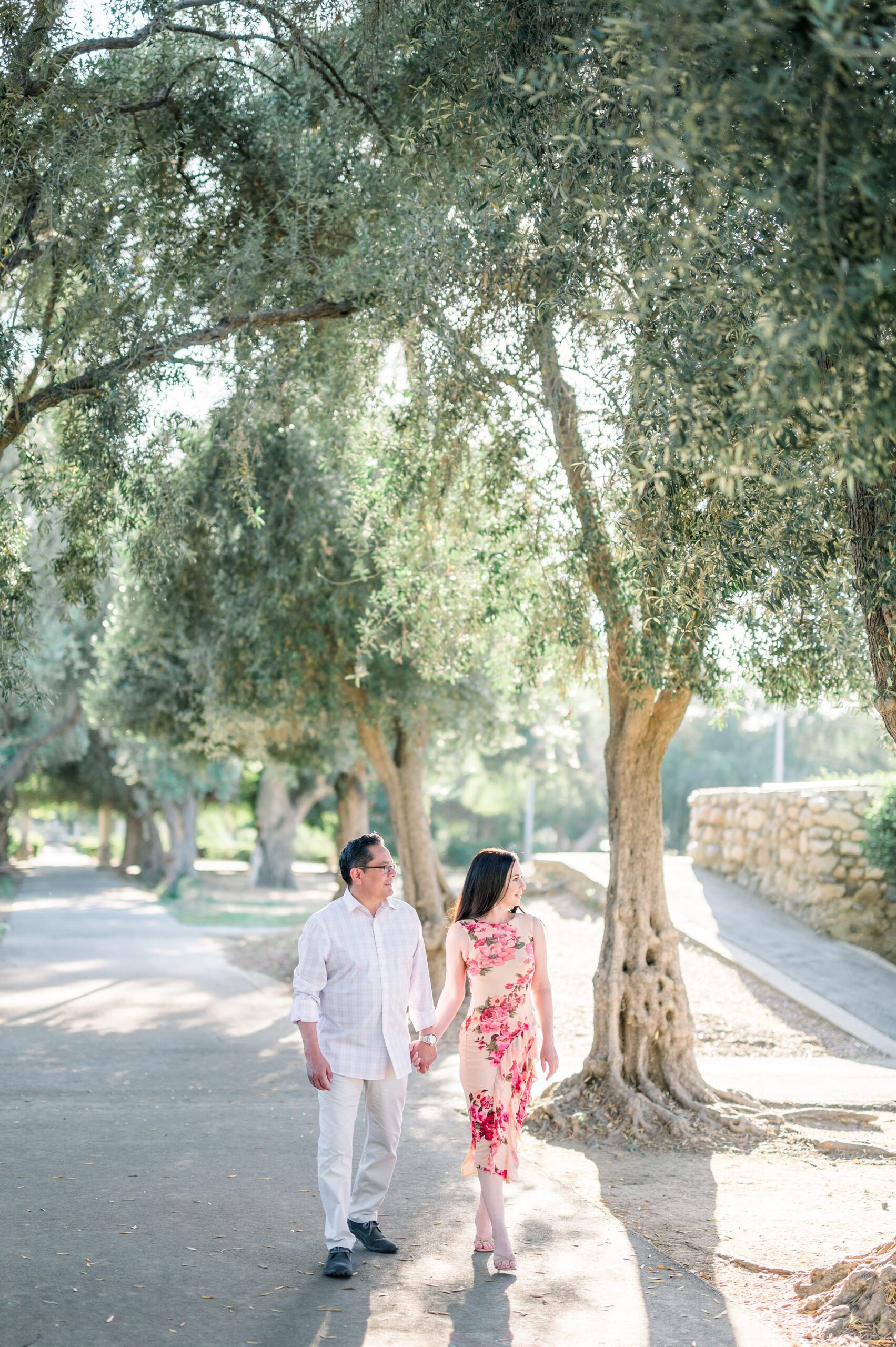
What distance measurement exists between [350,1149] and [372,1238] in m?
0.59

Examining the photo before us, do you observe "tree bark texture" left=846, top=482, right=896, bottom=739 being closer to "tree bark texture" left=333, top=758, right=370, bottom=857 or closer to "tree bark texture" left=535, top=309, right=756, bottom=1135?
"tree bark texture" left=535, top=309, right=756, bottom=1135

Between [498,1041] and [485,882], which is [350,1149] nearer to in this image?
[498,1041]

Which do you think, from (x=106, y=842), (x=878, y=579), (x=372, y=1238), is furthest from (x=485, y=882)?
(x=106, y=842)

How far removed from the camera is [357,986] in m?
5.27

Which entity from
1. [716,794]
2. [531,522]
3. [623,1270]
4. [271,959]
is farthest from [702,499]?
[271,959]

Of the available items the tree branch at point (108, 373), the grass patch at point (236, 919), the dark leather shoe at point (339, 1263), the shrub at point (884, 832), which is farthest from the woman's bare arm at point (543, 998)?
the grass patch at point (236, 919)

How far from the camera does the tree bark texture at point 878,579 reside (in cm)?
493

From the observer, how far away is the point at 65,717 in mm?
30375

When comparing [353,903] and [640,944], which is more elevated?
[353,903]

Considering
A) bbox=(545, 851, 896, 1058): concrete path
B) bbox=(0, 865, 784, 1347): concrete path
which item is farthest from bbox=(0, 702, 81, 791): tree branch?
bbox=(0, 865, 784, 1347): concrete path

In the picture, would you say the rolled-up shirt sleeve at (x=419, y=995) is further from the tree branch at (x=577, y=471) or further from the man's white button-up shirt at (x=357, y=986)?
the tree branch at (x=577, y=471)

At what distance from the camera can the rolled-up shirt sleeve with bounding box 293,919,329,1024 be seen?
5.18 m

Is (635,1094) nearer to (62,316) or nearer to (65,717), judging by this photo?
(62,316)

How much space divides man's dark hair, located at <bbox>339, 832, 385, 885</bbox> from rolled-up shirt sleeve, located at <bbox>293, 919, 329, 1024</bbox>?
0.91ft
